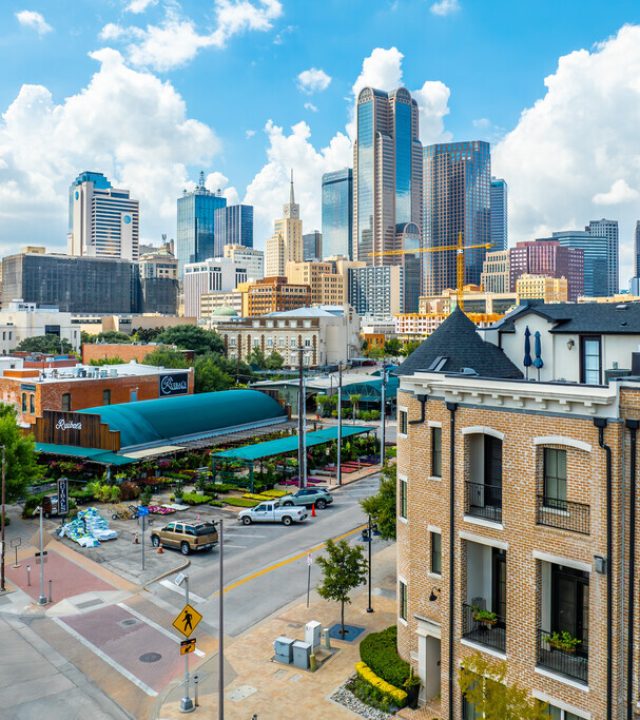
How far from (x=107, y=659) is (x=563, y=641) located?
54.8ft

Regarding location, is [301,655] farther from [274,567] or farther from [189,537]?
[189,537]

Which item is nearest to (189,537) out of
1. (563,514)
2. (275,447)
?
(275,447)

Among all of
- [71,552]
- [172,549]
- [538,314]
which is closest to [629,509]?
[538,314]

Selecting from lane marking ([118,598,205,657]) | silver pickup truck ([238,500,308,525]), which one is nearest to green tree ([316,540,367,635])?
lane marking ([118,598,205,657])

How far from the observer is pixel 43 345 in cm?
16288

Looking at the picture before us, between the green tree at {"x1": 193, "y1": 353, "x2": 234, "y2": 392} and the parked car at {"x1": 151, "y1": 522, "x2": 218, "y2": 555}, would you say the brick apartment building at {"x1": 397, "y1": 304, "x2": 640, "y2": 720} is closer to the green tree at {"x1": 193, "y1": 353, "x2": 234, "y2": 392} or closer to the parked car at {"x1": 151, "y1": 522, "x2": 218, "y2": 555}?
the parked car at {"x1": 151, "y1": 522, "x2": 218, "y2": 555}

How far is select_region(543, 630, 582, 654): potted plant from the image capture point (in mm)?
17734

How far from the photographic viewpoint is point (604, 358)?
27406 mm

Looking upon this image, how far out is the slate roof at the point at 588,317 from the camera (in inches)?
1070

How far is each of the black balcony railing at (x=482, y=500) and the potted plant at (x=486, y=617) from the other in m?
2.73

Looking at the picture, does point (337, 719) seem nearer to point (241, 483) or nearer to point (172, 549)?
point (172, 549)

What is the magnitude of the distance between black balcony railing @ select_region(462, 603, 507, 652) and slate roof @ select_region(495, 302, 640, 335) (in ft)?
41.5

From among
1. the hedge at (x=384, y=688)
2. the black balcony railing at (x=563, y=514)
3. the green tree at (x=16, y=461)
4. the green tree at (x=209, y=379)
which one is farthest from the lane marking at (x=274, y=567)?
the green tree at (x=209, y=379)

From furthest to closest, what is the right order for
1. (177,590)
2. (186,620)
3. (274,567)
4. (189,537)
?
(189,537) → (274,567) → (177,590) → (186,620)
